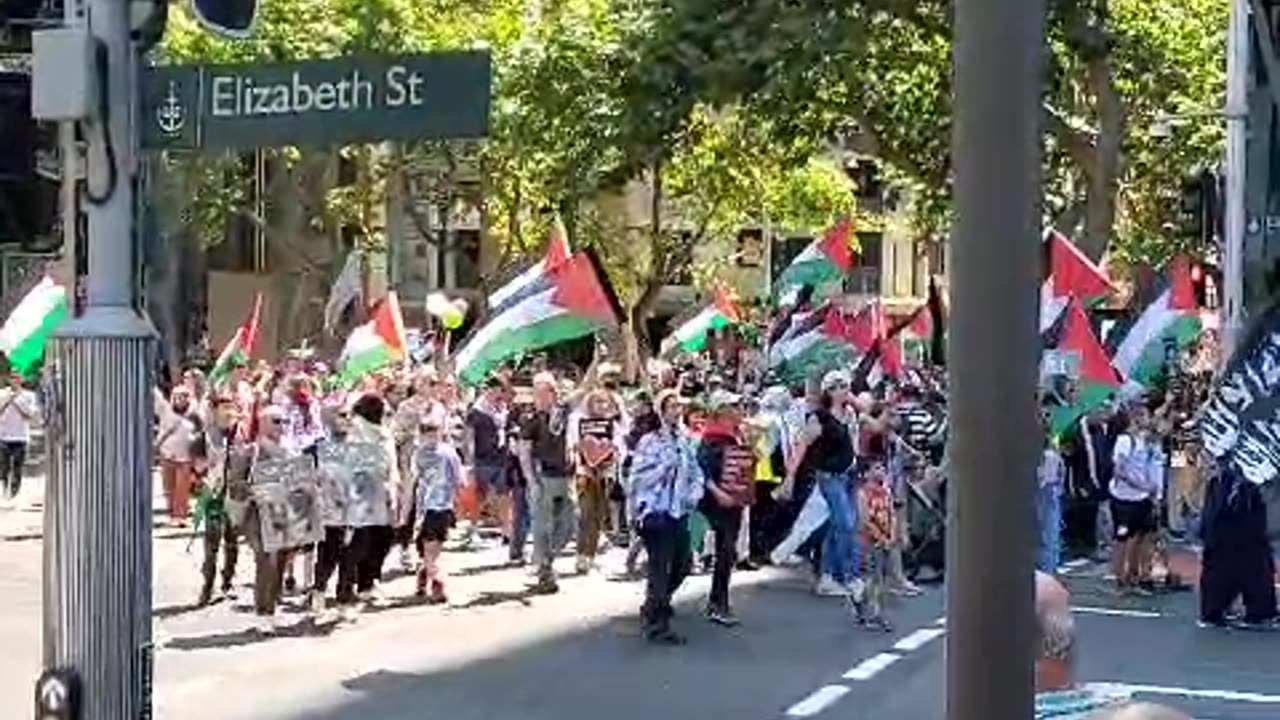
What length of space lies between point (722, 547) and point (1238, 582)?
3.85 meters

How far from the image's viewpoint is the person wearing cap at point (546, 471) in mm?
16719

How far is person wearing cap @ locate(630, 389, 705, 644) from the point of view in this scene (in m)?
14.1

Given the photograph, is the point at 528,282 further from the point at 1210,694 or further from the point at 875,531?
the point at 1210,694

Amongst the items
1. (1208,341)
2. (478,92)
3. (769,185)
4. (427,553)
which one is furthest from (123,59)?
(769,185)

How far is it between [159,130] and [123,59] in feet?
0.72

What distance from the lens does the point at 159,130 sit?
6.08m

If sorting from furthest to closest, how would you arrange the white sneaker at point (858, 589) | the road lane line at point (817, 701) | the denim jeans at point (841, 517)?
the denim jeans at point (841, 517) → the white sneaker at point (858, 589) → the road lane line at point (817, 701)

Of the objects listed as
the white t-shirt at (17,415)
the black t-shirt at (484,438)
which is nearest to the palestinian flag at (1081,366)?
the black t-shirt at (484,438)

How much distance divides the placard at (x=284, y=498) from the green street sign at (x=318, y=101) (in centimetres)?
822

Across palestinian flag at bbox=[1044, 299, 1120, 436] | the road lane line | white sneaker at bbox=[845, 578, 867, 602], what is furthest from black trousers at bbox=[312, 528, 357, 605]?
palestinian flag at bbox=[1044, 299, 1120, 436]

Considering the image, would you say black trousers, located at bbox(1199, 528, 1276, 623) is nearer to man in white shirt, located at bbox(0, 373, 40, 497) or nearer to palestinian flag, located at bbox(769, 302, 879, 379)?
palestinian flag, located at bbox(769, 302, 879, 379)

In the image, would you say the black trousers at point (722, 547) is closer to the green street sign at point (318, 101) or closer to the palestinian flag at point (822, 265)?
the green street sign at point (318, 101)

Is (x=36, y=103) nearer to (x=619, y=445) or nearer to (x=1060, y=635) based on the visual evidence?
(x=1060, y=635)

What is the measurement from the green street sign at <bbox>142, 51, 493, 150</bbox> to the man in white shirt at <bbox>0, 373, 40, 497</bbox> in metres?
18.5
